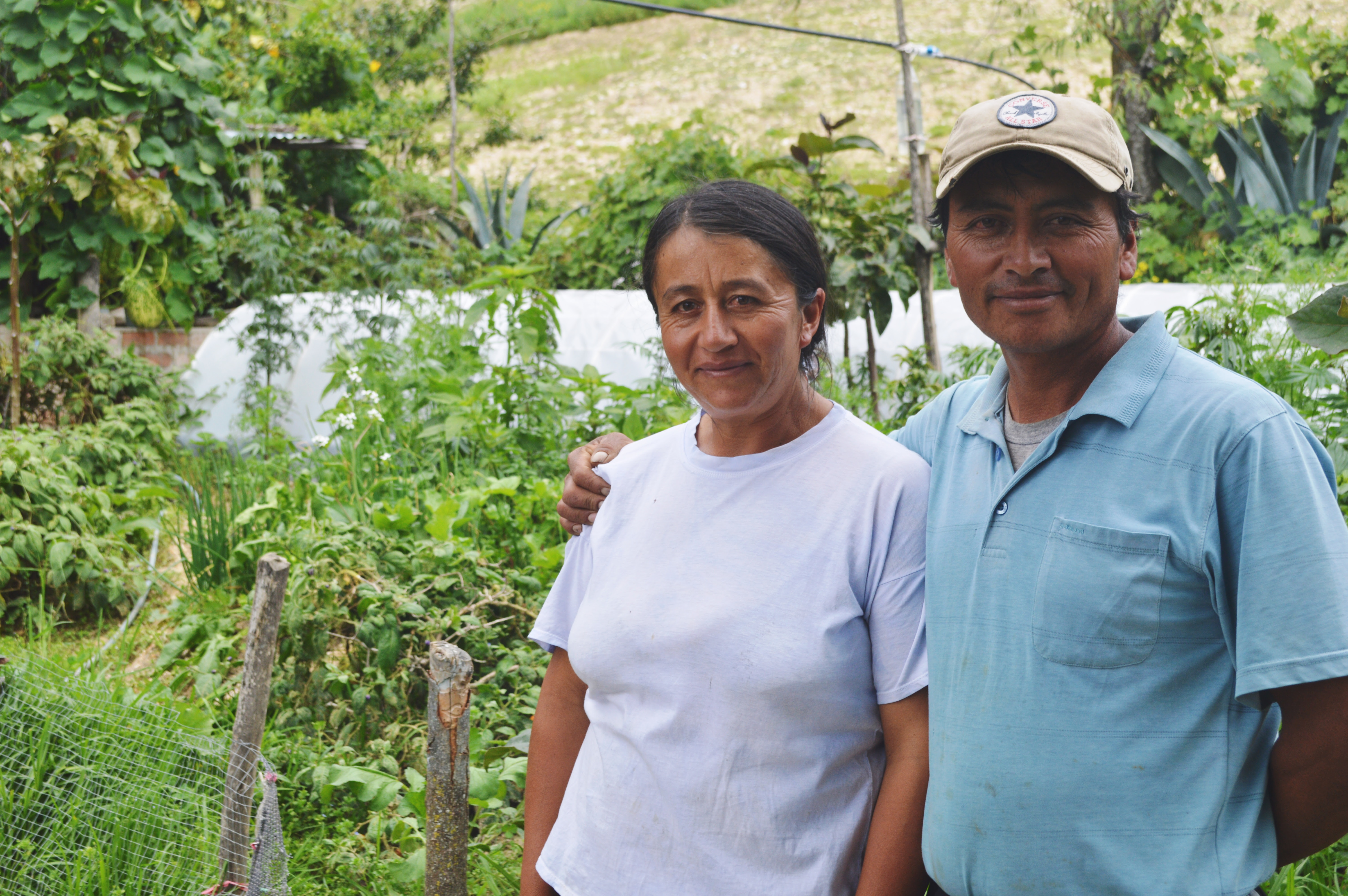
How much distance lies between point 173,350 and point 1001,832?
8.08m

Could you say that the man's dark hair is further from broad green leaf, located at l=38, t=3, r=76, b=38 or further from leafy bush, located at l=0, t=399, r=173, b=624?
broad green leaf, located at l=38, t=3, r=76, b=38

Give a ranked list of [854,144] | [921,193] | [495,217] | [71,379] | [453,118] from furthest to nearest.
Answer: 1. [453,118]
2. [495,217]
3. [71,379]
4. [854,144]
5. [921,193]

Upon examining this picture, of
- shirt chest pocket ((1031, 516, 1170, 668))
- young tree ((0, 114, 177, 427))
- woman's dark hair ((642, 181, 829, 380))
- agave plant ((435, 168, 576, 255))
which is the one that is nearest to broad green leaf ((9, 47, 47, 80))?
young tree ((0, 114, 177, 427))

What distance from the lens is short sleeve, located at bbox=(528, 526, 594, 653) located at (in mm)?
1673

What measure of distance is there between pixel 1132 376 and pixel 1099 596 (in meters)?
0.27

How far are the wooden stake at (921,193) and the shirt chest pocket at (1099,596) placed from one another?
150 inches

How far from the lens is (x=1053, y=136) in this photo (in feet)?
4.09

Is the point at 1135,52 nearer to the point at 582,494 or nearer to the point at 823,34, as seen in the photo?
the point at 823,34

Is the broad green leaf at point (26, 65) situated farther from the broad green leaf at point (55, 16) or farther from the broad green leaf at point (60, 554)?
the broad green leaf at point (60, 554)

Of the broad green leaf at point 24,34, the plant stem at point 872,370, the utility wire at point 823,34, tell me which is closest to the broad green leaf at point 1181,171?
the utility wire at point 823,34

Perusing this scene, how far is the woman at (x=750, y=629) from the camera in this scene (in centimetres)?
134

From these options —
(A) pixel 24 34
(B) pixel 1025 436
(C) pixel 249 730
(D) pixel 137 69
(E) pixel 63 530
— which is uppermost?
(A) pixel 24 34

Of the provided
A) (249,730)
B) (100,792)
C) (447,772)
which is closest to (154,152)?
(100,792)

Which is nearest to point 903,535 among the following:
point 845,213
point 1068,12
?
point 845,213
